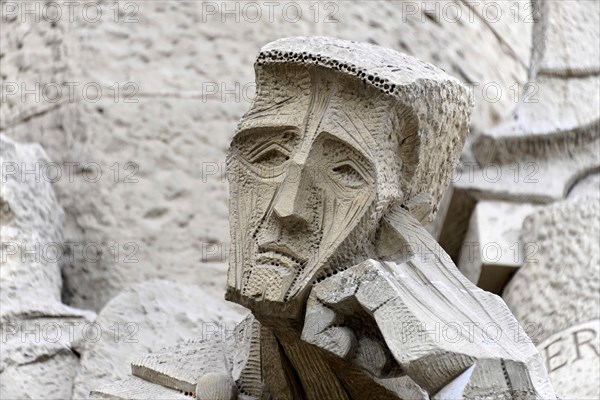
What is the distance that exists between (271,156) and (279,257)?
0.24m

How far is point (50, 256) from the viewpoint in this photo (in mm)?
5180

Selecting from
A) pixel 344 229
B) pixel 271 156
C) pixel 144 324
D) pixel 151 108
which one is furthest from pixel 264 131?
pixel 151 108

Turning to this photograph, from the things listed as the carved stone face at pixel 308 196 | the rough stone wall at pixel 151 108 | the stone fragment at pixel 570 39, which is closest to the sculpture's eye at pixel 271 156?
the carved stone face at pixel 308 196

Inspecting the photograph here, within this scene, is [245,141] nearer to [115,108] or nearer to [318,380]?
[318,380]

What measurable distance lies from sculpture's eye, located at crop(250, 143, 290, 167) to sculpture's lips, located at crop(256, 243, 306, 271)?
0.19 metres

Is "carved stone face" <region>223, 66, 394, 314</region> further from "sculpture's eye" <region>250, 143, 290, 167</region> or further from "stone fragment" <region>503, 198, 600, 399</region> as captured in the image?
"stone fragment" <region>503, 198, 600, 399</region>

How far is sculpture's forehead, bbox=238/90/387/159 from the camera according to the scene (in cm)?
379

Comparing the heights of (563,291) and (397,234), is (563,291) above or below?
below

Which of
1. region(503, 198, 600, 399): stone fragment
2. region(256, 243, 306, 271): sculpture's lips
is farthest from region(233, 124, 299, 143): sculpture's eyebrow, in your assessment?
region(503, 198, 600, 399): stone fragment

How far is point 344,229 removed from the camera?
3754mm

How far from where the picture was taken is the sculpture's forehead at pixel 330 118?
3785 mm

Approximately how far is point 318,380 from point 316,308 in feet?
0.81

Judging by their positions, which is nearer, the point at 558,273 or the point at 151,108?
the point at 558,273

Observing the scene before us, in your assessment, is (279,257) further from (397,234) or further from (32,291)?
(32,291)
